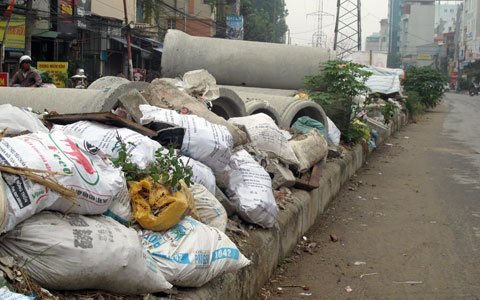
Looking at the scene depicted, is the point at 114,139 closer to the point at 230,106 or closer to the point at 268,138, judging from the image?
the point at 268,138

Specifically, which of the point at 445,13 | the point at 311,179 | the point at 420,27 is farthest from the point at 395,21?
the point at 311,179

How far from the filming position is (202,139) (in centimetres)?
466

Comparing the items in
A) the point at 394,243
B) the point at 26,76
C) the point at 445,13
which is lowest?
the point at 394,243

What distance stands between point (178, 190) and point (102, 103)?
187cm

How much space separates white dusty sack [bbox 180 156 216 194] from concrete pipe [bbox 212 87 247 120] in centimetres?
283

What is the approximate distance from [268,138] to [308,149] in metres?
1.13

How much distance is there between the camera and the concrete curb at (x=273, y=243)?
12.1 ft

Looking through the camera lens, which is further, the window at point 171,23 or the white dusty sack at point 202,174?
the window at point 171,23

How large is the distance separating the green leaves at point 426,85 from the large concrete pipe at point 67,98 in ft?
85.1

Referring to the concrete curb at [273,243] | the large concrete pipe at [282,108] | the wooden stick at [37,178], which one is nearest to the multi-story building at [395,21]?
the large concrete pipe at [282,108]

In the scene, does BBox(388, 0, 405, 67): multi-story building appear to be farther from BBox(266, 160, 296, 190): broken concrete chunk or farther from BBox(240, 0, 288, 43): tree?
BBox(266, 160, 296, 190): broken concrete chunk

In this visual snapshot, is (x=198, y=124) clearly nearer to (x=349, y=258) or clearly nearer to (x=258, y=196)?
(x=258, y=196)

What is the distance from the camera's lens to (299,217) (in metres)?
6.07

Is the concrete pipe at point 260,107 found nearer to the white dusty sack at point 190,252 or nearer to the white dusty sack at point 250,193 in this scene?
the white dusty sack at point 250,193
